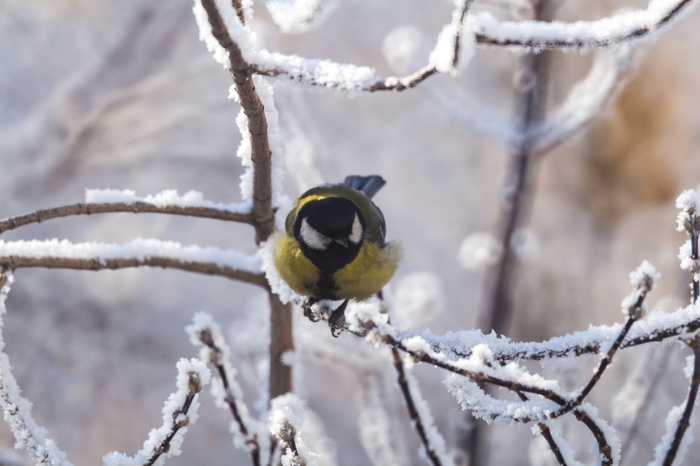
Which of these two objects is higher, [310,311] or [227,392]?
[310,311]

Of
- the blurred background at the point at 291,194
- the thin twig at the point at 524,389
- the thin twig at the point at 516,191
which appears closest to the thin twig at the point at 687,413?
the thin twig at the point at 524,389

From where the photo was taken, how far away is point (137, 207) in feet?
4.86

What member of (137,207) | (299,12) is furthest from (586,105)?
A: (137,207)

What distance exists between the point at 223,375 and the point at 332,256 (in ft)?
2.39

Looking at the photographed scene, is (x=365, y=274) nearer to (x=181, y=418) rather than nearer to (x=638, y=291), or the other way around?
(x=181, y=418)

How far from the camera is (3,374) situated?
1.24m

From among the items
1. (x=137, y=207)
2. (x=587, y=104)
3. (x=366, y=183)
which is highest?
(x=587, y=104)

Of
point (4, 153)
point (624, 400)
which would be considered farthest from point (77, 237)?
point (624, 400)

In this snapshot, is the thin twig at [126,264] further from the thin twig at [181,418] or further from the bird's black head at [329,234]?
the thin twig at [181,418]

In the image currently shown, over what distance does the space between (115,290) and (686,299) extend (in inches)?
170

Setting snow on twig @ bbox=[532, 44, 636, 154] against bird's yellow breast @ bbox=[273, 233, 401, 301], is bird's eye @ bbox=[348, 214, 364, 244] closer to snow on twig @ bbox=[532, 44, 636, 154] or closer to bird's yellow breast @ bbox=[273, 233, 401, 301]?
bird's yellow breast @ bbox=[273, 233, 401, 301]

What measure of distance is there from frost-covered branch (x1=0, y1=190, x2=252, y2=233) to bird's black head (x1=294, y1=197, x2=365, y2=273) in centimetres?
31

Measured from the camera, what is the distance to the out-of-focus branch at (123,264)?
4.48 feet

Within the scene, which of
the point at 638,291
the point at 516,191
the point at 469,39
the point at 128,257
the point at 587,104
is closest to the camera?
the point at 638,291
